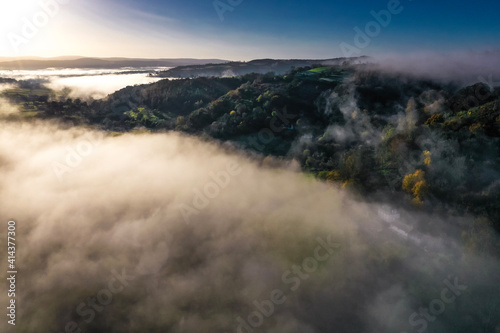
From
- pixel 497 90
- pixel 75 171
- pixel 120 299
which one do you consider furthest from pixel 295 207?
pixel 75 171

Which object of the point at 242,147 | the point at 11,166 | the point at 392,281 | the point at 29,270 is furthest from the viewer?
the point at 11,166

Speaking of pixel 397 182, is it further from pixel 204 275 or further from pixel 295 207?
pixel 204 275

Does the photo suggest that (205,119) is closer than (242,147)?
No

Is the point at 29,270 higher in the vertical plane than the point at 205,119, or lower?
lower

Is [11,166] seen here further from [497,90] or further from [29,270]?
[497,90]

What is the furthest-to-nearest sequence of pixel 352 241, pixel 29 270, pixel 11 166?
pixel 11 166
pixel 29 270
pixel 352 241

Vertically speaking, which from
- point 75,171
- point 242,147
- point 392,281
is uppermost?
point 242,147

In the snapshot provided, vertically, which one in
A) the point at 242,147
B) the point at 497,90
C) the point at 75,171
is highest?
the point at 497,90

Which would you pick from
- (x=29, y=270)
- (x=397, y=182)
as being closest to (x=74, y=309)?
(x=29, y=270)

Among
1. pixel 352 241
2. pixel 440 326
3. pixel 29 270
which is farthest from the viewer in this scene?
pixel 29 270
